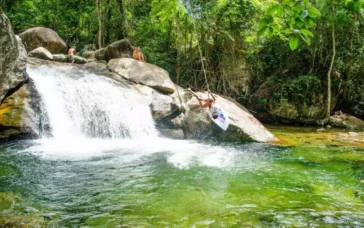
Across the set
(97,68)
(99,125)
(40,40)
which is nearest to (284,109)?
(97,68)

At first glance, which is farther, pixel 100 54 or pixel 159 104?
pixel 100 54

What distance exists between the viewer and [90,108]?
30.5 feet

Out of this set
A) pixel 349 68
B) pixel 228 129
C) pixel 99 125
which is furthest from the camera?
pixel 349 68

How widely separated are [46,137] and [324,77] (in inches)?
485

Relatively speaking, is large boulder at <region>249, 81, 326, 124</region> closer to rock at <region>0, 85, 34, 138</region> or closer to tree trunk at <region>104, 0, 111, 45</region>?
tree trunk at <region>104, 0, 111, 45</region>

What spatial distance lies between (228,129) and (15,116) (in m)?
5.87

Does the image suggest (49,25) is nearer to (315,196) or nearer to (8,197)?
(8,197)

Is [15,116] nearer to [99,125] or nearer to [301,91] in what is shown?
[99,125]

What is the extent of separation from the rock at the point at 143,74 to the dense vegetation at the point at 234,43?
2.33m

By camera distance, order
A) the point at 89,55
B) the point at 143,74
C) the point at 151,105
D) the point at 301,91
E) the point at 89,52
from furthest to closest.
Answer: the point at 89,52 < the point at 89,55 < the point at 301,91 < the point at 143,74 < the point at 151,105

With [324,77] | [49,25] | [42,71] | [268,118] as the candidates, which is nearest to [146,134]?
[42,71]

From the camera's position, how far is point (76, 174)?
5172 mm

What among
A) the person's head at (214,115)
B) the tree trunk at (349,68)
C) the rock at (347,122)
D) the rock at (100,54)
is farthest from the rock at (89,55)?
the tree trunk at (349,68)

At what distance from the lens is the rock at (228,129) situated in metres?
9.20
